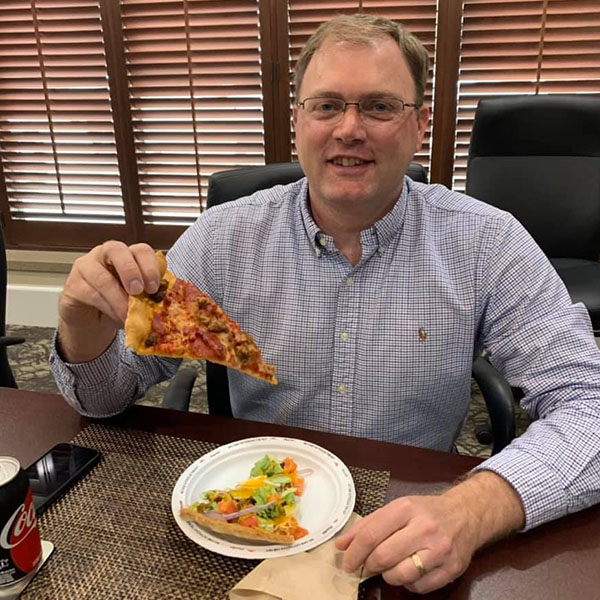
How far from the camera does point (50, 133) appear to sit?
332 centimetres

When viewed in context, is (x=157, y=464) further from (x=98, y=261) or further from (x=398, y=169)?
(x=398, y=169)

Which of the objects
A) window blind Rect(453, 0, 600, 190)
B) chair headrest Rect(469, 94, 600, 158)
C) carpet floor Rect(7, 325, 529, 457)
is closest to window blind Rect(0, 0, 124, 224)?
carpet floor Rect(7, 325, 529, 457)

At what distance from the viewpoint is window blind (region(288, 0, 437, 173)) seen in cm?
268

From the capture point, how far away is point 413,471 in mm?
1027

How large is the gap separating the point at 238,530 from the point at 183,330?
40 cm

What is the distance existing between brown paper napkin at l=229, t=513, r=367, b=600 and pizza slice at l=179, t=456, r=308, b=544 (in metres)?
0.04

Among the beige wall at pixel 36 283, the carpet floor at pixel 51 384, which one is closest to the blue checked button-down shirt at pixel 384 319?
the carpet floor at pixel 51 384

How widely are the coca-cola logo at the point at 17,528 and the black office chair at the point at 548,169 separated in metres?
2.33

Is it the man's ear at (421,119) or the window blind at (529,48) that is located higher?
the window blind at (529,48)

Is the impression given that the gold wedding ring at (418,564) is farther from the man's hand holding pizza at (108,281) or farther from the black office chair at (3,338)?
the black office chair at (3,338)

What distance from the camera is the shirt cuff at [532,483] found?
3.02 ft

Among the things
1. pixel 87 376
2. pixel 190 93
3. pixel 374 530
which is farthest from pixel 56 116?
pixel 374 530

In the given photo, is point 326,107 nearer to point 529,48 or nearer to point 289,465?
point 289,465

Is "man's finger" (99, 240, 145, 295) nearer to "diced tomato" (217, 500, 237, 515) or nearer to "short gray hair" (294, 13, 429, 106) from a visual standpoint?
"diced tomato" (217, 500, 237, 515)
